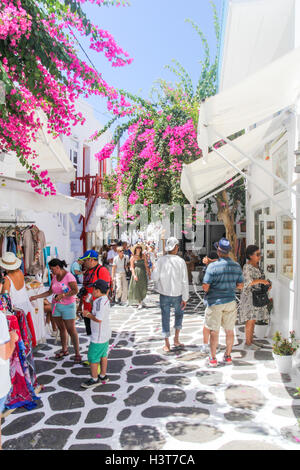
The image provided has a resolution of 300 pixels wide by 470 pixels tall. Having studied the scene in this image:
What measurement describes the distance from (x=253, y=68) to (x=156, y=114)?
377 cm

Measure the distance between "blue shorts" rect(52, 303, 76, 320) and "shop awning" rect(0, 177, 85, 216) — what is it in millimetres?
1654

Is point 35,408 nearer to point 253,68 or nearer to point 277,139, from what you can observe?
point 277,139

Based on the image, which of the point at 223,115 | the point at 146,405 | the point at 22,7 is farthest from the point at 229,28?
the point at 146,405

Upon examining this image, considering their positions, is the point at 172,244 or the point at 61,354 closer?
the point at 61,354

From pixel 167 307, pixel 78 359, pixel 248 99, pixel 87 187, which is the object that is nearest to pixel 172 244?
pixel 167 307

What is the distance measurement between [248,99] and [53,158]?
17.5 ft

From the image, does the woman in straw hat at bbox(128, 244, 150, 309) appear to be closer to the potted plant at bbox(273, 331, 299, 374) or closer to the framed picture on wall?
the framed picture on wall

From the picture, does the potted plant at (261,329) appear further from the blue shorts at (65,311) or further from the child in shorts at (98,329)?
the blue shorts at (65,311)

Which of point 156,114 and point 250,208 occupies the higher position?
point 156,114

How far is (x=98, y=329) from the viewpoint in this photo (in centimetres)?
436

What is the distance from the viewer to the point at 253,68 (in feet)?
25.8

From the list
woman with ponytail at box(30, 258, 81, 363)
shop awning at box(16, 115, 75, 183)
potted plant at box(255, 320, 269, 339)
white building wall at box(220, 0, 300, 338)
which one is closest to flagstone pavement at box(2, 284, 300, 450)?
woman with ponytail at box(30, 258, 81, 363)

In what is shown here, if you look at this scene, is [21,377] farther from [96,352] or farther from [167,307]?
[167,307]

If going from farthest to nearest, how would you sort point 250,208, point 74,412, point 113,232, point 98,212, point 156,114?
point 113,232
point 98,212
point 156,114
point 250,208
point 74,412
